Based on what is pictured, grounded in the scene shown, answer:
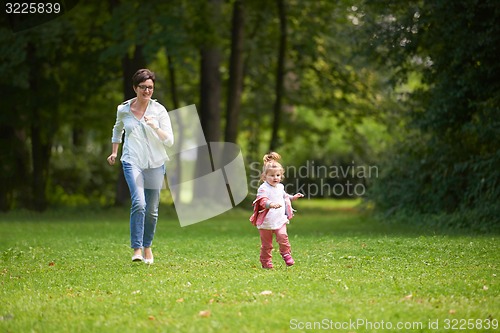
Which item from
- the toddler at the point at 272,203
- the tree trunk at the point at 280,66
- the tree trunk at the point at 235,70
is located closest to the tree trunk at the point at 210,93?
the tree trunk at the point at 235,70

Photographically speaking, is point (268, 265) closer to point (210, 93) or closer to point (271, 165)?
point (271, 165)

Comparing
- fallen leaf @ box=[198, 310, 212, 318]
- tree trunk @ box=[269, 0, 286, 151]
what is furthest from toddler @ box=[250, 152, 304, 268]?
tree trunk @ box=[269, 0, 286, 151]

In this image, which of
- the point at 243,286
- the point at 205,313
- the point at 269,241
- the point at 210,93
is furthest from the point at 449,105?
the point at 210,93

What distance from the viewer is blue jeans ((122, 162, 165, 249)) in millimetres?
10898

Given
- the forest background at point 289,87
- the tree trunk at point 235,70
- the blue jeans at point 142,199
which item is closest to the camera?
the blue jeans at point 142,199

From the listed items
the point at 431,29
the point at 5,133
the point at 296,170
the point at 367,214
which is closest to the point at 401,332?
the point at 431,29

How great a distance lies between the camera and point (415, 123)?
19531 mm

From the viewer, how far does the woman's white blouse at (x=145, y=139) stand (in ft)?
36.0

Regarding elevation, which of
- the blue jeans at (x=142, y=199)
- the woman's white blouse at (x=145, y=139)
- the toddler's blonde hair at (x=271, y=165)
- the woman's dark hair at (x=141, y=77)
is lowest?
the blue jeans at (x=142, y=199)

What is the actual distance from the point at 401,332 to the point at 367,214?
16809mm

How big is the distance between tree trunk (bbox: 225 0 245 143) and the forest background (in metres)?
0.05

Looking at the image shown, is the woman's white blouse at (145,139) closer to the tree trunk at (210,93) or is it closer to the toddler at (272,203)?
the toddler at (272,203)

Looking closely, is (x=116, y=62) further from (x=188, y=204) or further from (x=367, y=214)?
(x=367, y=214)

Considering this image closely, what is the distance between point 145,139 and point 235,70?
1745 cm
